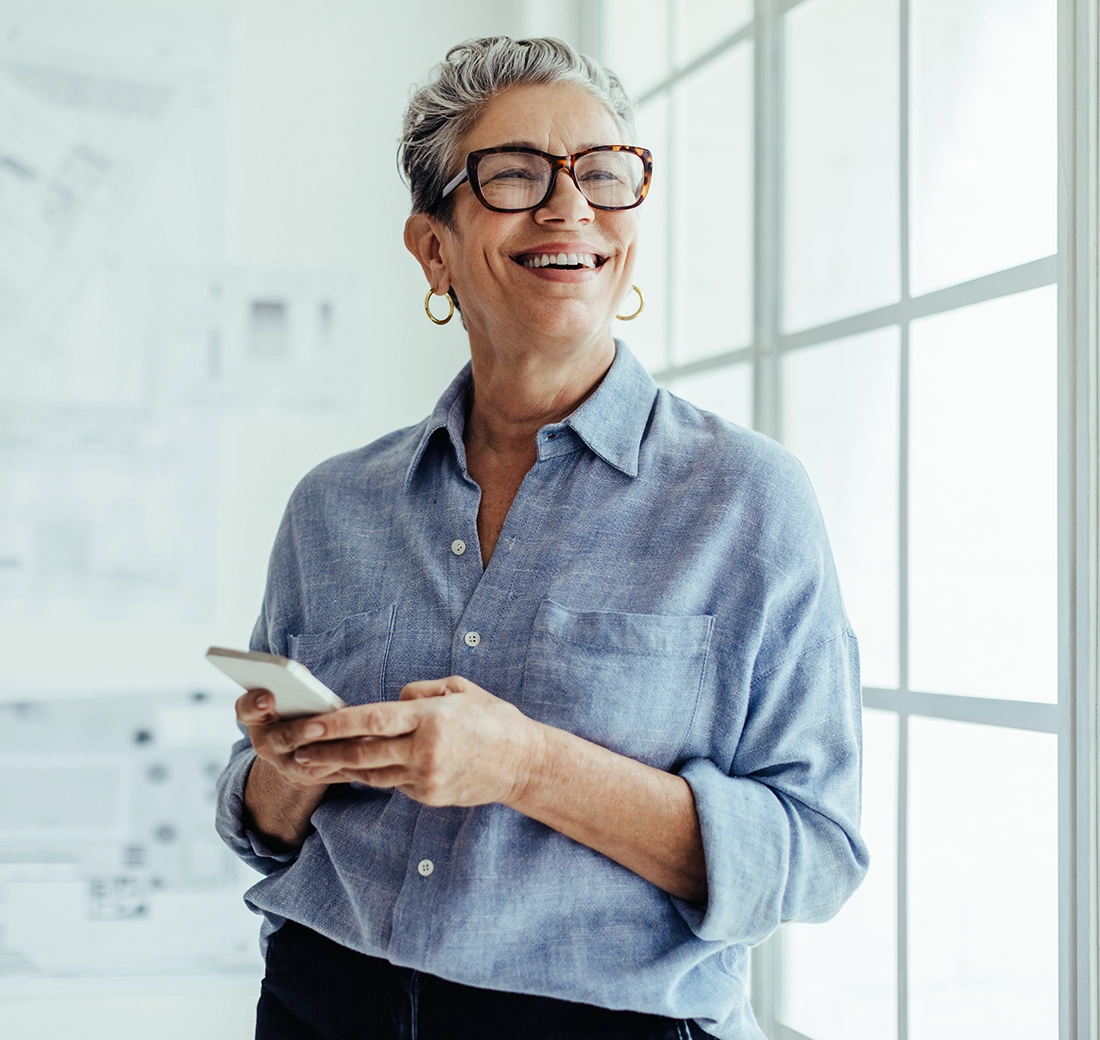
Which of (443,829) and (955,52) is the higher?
(955,52)

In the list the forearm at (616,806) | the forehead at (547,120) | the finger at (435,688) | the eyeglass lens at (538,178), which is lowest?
the forearm at (616,806)

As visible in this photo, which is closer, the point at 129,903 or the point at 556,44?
the point at 556,44

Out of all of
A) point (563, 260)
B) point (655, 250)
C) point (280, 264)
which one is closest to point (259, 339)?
point (280, 264)

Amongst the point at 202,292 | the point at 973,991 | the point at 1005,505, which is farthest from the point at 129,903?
the point at 1005,505

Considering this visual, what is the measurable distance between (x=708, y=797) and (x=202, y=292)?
1667mm

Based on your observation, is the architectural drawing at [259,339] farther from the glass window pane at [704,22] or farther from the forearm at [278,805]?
the forearm at [278,805]

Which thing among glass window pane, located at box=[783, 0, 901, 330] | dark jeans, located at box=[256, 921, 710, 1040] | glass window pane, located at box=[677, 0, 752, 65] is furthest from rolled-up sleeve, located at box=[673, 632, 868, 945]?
glass window pane, located at box=[677, 0, 752, 65]

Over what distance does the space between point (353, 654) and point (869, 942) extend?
86 centimetres

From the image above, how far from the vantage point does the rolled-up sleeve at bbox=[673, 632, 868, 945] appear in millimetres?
967

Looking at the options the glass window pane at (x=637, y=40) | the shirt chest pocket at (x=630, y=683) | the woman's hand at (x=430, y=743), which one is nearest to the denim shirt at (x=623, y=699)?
the shirt chest pocket at (x=630, y=683)

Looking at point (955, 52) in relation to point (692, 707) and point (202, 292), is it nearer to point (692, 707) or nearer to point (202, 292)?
point (692, 707)

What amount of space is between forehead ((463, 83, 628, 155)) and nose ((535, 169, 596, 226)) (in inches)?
1.5

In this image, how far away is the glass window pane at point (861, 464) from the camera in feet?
4.96
